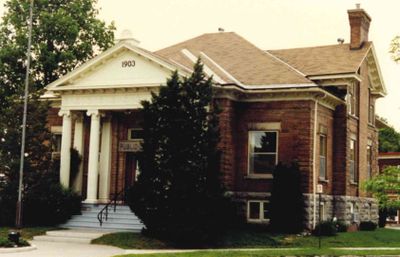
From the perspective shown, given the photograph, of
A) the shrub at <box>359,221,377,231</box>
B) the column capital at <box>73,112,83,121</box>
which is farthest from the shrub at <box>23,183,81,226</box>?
the shrub at <box>359,221,377,231</box>

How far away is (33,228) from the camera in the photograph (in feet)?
99.3

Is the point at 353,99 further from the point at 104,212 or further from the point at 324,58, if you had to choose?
the point at 104,212

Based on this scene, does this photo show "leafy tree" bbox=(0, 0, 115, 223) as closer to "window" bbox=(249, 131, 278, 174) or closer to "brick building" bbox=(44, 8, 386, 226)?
"brick building" bbox=(44, 8, 386, 226)

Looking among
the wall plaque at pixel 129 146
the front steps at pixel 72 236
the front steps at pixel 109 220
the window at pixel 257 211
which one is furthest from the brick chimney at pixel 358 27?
the front steps at pixel 72 236

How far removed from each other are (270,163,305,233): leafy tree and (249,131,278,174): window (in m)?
2.09

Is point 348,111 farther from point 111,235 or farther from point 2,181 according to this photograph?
point 2,181

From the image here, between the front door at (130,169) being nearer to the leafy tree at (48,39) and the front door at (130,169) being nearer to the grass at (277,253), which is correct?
the leafy tree at (48,39)

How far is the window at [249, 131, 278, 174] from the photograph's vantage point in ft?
106

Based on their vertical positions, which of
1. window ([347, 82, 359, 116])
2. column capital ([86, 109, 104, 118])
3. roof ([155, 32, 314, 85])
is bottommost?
column capital ([86, 109, 104, 118])

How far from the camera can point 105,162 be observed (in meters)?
34.4

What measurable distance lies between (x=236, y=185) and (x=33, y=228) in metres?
9.09

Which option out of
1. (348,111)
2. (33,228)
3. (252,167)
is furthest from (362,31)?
(33,228)

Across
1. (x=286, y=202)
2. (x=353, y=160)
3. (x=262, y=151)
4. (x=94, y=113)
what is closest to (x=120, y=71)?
(x=94, y=113)

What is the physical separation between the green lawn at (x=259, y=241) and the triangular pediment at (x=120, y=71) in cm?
747
